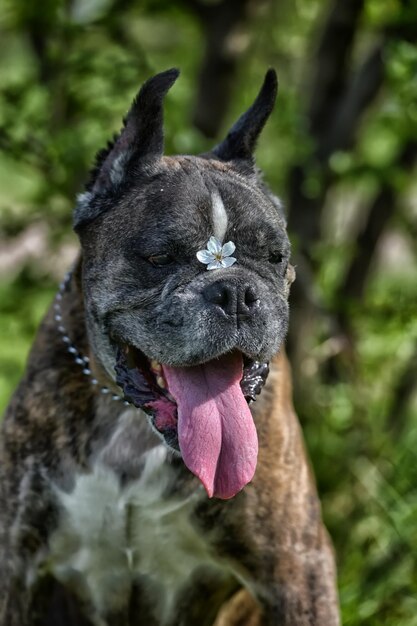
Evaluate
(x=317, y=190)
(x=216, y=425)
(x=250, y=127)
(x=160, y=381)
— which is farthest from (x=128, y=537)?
(x=317, y=190)

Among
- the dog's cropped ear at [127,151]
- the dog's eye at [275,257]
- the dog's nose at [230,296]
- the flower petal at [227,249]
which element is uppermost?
the dog's cropped ear at [127,151]

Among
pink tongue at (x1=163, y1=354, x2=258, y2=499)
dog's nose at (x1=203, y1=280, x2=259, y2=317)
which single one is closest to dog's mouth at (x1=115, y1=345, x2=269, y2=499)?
pink tongue at (x1=163, y1=354, x2=258, y2=499)

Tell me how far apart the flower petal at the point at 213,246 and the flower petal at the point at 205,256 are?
0.5 inches

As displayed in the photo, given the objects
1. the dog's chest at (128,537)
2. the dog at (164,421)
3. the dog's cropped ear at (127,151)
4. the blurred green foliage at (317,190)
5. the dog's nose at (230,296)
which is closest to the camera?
the dog's nose at (230,296)

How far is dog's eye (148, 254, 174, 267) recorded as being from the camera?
11.9 feet

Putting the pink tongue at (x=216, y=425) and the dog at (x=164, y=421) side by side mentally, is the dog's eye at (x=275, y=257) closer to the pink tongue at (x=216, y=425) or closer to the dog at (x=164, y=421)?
the dog at (x=164, y=421)

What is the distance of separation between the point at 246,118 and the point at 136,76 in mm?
1931

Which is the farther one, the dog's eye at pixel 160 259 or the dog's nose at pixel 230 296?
the dog's eye at pixel 160 259

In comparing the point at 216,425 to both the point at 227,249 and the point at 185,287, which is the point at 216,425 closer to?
the point at 185,287

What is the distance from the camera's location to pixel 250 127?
4.10 m

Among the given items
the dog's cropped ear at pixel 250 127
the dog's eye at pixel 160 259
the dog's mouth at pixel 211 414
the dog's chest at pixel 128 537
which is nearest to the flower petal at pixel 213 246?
the dog's eye at pixel 160 259

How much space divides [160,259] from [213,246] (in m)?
0.17

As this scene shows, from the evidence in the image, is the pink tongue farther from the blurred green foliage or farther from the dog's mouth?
the blurred green foliage

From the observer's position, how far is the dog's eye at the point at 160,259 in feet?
11.9
